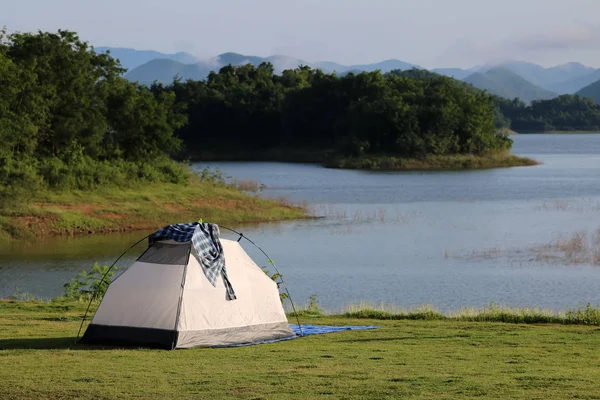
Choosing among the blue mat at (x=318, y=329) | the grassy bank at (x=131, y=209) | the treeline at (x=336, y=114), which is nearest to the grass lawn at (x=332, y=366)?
the blue mat at (x=318, y=329)

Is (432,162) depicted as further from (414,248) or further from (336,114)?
(414,248)

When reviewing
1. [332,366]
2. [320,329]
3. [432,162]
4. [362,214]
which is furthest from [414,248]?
[432,162]

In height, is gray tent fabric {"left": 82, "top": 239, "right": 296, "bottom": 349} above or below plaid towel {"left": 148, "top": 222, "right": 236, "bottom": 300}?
below

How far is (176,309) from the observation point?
46.2 feet

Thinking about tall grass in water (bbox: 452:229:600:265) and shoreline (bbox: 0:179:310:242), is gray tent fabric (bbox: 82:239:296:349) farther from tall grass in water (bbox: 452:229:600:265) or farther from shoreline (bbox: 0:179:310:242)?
shoreline (bbox: 0:179:310:242)

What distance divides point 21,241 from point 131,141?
1554 cm

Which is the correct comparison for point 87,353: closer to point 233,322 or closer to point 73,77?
point 233,322

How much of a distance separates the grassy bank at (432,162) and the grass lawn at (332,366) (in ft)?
239

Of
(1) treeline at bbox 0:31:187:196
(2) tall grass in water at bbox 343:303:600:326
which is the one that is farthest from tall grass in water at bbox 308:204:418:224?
(2) tall grass in water at bbox 343:303:600:326

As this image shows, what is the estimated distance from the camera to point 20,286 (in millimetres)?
26234

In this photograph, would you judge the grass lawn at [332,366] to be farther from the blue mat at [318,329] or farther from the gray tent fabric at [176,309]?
the gray tent fabric at [176,309]

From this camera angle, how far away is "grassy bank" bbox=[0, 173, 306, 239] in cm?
3906

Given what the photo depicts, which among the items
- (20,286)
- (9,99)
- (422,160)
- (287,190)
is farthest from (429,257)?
(422,160)

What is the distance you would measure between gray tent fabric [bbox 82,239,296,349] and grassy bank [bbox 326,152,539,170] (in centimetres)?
7383
